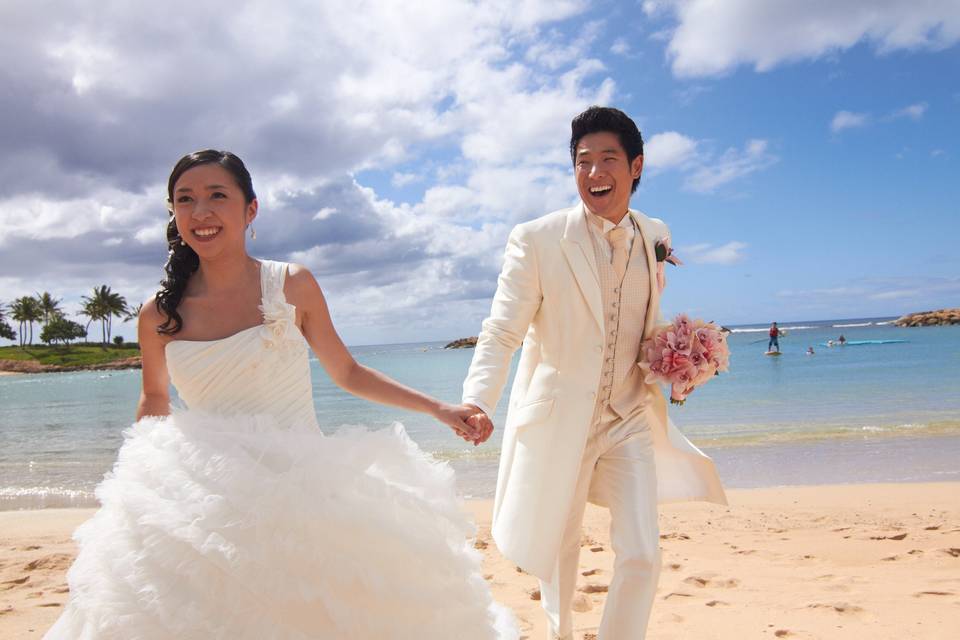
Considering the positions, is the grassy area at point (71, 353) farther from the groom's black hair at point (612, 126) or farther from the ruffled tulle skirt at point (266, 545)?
the ruffled tulle skirt at point (266, 545)

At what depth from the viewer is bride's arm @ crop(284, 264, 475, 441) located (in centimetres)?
285

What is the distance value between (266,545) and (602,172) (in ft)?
7.78

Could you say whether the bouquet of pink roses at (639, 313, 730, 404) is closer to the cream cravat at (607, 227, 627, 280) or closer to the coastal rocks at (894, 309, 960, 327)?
the cream cravat at (607, 227, 627, 280)

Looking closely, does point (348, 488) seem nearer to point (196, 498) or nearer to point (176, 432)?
point (196, 498)

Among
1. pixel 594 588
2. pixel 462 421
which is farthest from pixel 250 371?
pixel 594 588

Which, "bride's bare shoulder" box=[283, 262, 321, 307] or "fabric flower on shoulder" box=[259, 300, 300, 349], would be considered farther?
"bride's bare shoulder" box=[283, 262, 321, 307]

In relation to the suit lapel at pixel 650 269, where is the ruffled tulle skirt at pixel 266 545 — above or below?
below

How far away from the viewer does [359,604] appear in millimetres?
2174

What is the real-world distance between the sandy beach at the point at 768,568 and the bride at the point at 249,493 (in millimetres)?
2016

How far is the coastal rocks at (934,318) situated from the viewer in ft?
234

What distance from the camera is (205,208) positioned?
270cm

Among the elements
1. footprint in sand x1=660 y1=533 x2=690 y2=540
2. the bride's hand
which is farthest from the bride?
footprint in sand x1=660 y1=533 x2=690 y2=540

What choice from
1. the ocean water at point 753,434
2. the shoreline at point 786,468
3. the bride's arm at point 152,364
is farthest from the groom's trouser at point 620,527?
the ocean water at point 753,434

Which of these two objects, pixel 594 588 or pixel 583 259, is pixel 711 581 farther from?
pixel 583 259
